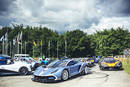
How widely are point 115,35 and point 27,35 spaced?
4128 centimetres

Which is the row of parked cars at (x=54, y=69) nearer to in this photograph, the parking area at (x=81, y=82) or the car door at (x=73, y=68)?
the car door at (x=73, y=68)

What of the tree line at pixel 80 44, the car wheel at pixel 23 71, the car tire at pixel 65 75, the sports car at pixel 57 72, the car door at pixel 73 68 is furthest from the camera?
the tree line at pixel 80 44

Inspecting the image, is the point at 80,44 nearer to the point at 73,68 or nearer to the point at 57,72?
the point at 73,68

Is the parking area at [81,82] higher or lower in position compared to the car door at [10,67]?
lower

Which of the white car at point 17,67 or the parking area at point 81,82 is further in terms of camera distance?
the white car at point 17,67

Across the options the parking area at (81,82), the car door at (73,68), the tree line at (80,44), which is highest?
the tree line at (80,44)

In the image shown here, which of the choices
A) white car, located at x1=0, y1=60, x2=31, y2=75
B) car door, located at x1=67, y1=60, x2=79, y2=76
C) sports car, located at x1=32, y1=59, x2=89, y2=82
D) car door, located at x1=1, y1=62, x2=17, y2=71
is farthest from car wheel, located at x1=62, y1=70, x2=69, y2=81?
car door, located at x1=1, y1=62, x2=17, y2=71

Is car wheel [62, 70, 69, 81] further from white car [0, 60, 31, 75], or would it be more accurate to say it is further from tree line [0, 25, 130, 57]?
tree line [0, 25, 130, 57]

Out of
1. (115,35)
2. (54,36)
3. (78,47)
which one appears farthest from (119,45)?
(54,36)

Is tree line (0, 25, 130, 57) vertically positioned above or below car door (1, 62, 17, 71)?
above

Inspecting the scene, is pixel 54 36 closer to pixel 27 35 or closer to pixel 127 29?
pixel 27 35

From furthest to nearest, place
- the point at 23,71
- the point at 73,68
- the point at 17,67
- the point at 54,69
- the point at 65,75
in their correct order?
the point at 23,71
the point at 17,67
the point at 73,68
the point at 65,75
the point at 54,69

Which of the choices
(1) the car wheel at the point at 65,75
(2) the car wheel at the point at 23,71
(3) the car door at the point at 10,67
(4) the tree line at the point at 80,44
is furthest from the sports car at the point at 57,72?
(4) the tree line at the point at 80,44

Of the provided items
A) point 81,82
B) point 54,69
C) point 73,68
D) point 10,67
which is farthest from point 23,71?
point 81,82
